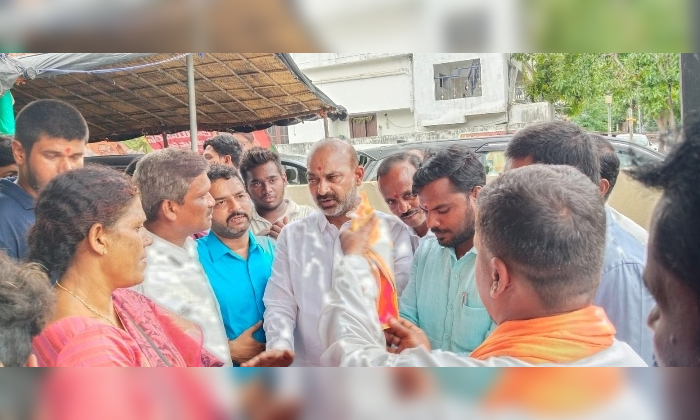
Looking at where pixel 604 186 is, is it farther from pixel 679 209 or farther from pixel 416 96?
pixel 416 96

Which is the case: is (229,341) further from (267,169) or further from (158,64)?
(158,64)

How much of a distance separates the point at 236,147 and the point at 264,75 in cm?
26

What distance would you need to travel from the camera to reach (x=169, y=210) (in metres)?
2.12

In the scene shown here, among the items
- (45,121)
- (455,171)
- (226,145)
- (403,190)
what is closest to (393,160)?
(403,190)

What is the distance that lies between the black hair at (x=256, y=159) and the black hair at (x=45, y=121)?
1.77 ft

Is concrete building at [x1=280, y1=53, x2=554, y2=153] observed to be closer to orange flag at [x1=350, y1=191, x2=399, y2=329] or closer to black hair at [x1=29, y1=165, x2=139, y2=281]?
orange flag at [x1=350, y1=191, x2=399, y2=329]

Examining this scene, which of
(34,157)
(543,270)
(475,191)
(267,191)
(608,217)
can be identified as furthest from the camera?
(267,191)

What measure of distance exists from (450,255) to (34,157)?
52.4 inches

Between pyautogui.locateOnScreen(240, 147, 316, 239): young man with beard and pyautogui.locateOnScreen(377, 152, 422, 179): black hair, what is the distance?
27 cm

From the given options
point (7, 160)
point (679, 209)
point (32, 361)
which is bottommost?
point (32, 361)

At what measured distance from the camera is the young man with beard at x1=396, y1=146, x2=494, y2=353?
1.99 meters

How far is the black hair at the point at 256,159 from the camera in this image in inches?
85.6

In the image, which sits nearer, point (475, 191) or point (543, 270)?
point (543, 270)

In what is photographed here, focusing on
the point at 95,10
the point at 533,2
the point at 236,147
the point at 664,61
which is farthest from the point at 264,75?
the point at 664,61
